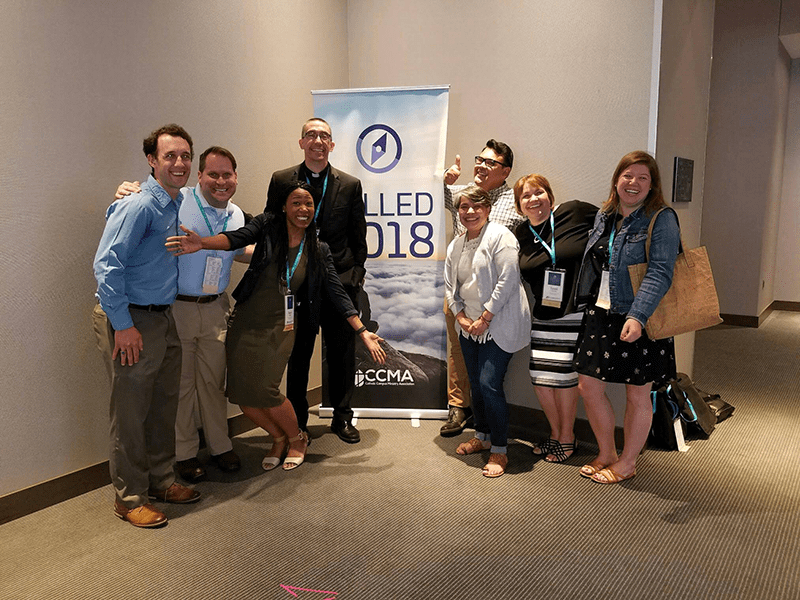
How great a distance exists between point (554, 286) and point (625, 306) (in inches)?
15.1

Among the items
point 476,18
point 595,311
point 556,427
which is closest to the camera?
point 595,311

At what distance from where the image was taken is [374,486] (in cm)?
298

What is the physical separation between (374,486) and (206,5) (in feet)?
9.22

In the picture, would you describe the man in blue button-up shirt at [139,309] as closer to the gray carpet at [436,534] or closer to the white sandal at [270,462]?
the gray carpet at [436,534]

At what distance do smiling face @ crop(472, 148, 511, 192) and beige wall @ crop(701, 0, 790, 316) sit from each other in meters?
4.80

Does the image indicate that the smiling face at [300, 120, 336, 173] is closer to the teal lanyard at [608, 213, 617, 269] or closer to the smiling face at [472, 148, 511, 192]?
the smiling face at [472, 148, 511, 192]

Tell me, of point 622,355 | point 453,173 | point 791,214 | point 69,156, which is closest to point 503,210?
point 453,173

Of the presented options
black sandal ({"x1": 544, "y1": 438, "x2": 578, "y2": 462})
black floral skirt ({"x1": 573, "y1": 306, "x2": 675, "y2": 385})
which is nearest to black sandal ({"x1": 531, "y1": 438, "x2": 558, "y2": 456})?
black sandal ({"x1": 544, "y1": 438, "x2": 578, "y2": 462})

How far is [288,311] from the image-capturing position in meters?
3.01

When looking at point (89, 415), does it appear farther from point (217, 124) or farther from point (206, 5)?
point (206, 5)

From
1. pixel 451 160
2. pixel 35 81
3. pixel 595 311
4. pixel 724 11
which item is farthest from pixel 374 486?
pixel 724 11

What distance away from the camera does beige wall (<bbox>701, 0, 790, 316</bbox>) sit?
21.9 ft

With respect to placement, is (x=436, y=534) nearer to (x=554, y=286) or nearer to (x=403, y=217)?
(x=554, y=286)

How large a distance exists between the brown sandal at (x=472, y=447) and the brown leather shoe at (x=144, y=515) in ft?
5.09
